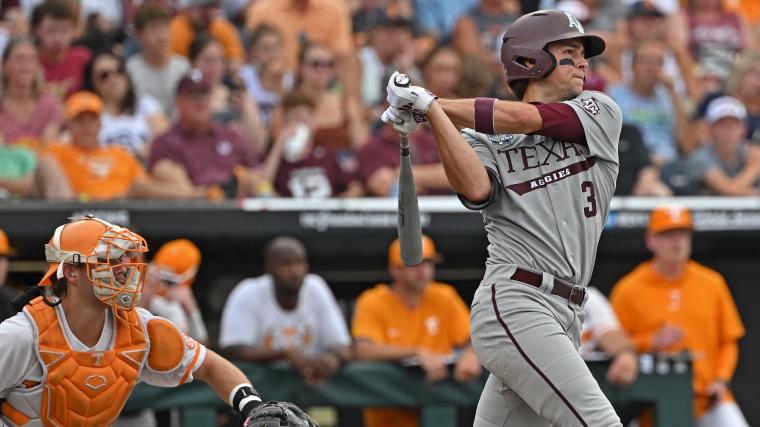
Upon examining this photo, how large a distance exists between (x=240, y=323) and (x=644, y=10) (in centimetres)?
479

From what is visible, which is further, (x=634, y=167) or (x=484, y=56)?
(x=484, y=56)

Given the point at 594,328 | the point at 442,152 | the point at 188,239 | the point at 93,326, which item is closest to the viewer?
the point at 442,152

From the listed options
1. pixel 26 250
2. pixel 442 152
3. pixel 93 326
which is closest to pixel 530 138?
pixel 442 152

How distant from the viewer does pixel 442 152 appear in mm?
4332

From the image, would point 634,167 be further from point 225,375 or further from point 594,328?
point 225,375

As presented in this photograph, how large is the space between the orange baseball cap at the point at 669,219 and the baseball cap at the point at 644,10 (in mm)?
3068

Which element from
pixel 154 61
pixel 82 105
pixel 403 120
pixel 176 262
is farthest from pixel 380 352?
pixel 403 120

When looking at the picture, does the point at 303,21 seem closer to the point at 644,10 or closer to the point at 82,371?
the point at 644,10

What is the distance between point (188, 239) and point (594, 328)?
100 inches

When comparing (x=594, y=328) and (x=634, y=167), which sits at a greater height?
(x=634, y=167)

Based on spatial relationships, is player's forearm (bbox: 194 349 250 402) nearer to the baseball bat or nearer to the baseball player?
the baseball bat

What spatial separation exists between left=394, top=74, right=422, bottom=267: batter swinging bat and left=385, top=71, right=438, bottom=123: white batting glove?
0.56 feet

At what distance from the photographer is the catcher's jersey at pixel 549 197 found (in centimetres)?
451

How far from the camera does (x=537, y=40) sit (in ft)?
15.0
